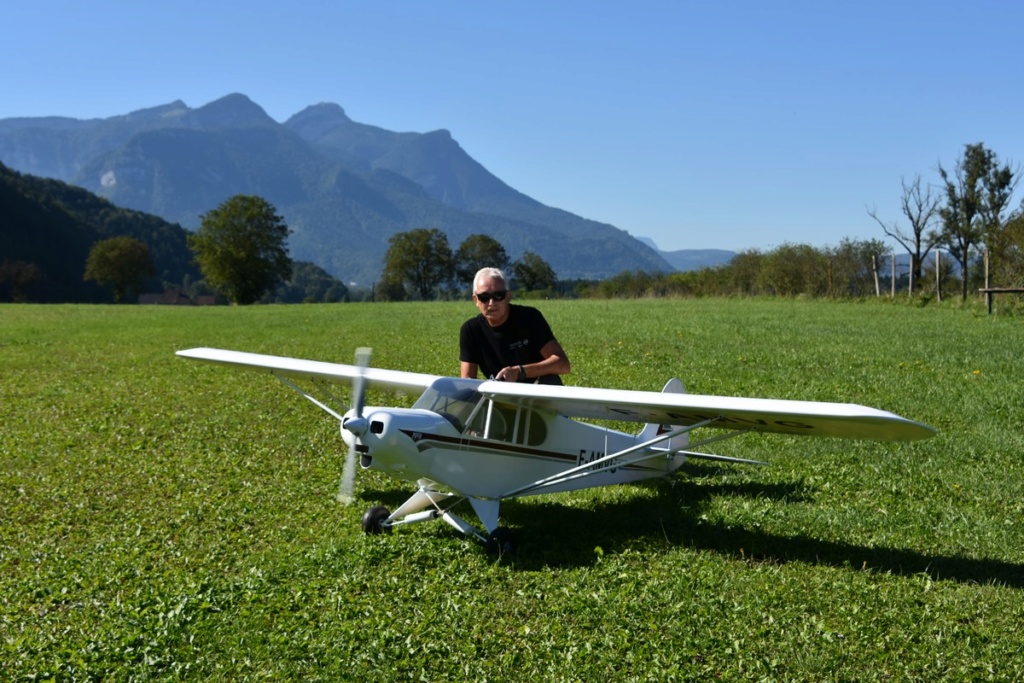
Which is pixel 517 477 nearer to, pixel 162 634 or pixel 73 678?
pixel 162 634

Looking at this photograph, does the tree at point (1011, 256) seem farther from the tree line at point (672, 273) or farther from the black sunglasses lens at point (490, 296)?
the black sunglasses lens at point (490, 296)

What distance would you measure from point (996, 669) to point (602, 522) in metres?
3.75

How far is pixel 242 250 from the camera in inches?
3964

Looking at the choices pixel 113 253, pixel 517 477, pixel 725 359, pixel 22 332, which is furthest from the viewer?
pixel 113 253

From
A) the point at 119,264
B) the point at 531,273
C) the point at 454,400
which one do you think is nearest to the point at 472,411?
the point at 454,400

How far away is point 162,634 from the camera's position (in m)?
5.64

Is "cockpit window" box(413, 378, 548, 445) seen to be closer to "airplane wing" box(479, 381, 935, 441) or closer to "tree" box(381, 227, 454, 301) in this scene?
"airplane wing" box(479, 381, 935, 441)

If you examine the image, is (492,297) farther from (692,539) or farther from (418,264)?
(418,264)

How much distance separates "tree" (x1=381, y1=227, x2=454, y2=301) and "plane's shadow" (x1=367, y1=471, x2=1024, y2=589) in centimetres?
10811

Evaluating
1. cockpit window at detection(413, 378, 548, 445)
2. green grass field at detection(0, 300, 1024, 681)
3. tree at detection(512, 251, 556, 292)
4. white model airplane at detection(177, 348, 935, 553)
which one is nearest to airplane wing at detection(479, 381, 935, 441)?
white model airplane at detection(177, 348, 935, 553)

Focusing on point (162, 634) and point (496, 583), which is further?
point (496, 583)

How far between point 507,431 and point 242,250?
9953 centimetres

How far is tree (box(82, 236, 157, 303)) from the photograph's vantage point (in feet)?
402

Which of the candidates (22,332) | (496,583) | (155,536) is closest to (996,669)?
(496,583)
